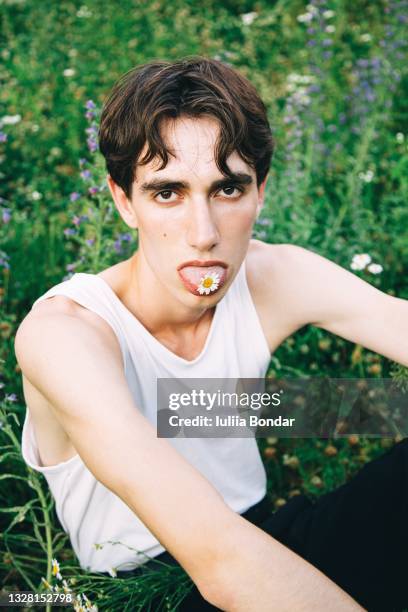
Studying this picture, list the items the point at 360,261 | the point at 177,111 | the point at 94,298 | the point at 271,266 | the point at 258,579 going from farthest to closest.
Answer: the point at 360,261
the point at 271,266
the point at 94,298
the point at 177,111
the point at 258,579

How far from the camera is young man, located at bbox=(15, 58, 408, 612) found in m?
1.53

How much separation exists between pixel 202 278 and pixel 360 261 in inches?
55.9

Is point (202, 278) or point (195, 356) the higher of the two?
point (202, 278)

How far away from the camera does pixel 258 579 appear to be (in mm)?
1491

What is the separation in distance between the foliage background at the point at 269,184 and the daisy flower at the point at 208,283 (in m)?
0.67

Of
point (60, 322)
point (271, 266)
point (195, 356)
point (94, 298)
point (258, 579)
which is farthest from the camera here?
point (271, 266)

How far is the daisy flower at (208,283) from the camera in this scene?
A: 1967mm

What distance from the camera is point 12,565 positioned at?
2.57 metres

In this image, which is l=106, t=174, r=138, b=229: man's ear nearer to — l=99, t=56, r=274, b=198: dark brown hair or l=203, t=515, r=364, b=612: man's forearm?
l=99, t=56, r=274, b=198: dark brown hair

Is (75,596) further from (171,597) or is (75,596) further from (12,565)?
(12,565)

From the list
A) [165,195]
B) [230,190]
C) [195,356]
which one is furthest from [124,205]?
[195,356]

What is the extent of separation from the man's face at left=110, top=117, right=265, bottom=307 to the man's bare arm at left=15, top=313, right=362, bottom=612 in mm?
410

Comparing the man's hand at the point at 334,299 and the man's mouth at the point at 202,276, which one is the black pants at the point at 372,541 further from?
the man's mouth at the point at 202,276

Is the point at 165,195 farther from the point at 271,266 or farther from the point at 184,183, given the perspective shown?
the point at 271,266
